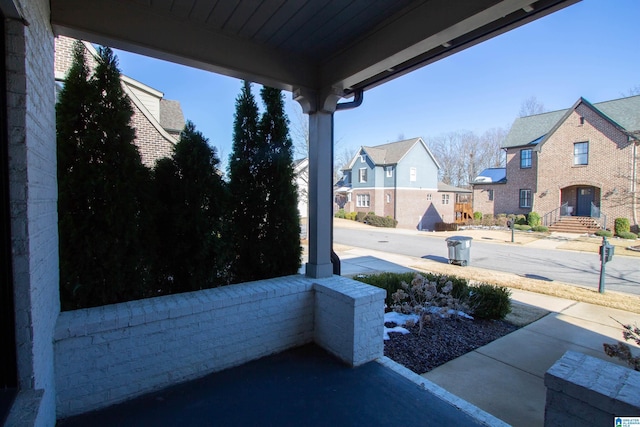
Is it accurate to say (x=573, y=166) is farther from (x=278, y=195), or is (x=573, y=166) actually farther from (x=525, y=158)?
(x=278, y=195)

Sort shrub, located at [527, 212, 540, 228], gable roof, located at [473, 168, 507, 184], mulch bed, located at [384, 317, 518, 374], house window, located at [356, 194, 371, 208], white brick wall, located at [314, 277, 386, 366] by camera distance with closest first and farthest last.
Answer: white brick wall, located at [314, 277, 386, 366]
mulch bed, located at [384, 317, 518, 374]
shrub, located at [527, 212, 540, 228]
gable roof, located at [473, 168, 507, 184]
house window, located at [356, 194, 371, 208]

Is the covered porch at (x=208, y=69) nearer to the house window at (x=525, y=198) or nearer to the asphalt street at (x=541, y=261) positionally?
the asphalt street at (x=541, y=261)

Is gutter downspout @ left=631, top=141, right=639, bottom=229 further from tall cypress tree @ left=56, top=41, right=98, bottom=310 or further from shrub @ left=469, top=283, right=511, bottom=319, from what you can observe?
tall cypress tree @ left=56, top=41, right=98, bottom=310

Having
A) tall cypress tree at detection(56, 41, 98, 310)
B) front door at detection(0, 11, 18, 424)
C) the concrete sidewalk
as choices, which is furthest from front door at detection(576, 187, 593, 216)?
front door at detection(0, 11, 18, 424)

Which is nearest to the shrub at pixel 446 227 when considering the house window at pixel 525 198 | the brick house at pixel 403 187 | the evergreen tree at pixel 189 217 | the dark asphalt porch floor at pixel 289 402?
the brick house at pixel 403 187

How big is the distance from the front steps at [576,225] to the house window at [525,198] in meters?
2.21

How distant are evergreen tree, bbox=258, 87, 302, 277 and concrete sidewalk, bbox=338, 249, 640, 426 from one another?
187cm

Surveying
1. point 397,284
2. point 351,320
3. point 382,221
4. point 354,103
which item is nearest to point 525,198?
point 382,221

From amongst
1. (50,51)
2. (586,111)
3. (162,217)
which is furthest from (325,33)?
(586,111)

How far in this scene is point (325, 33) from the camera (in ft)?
8.85

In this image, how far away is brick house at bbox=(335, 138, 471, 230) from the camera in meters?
25.1

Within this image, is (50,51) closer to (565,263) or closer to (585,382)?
(585,382)

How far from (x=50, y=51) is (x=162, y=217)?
58.0 inches

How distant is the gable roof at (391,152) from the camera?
25.1 meters
